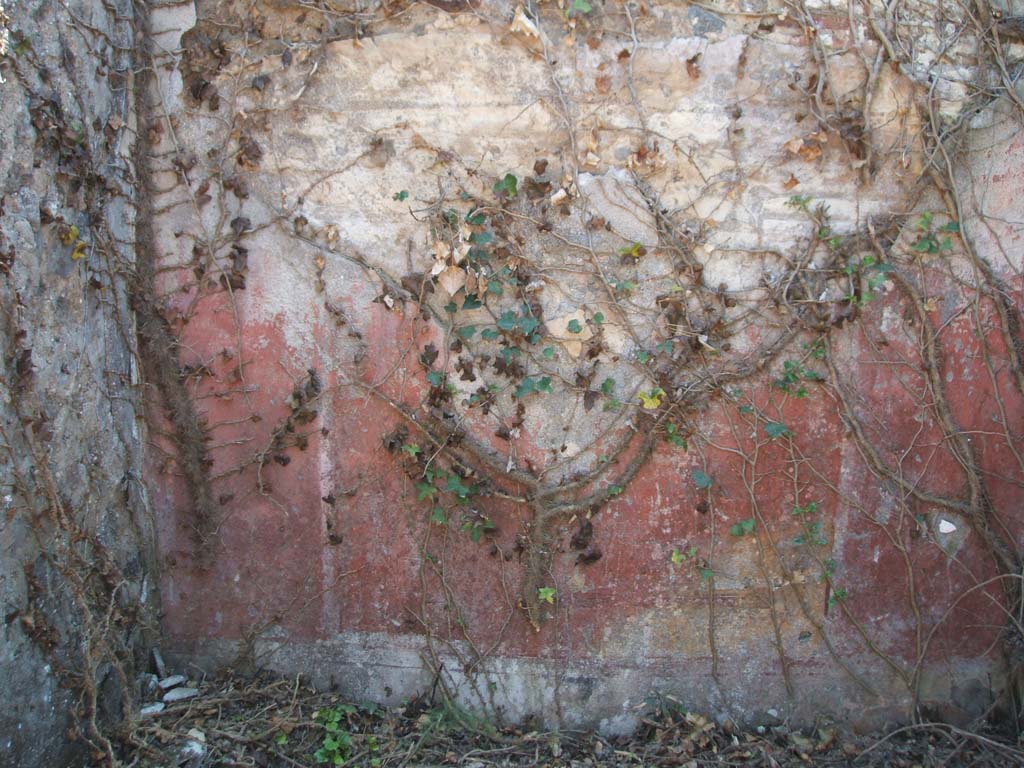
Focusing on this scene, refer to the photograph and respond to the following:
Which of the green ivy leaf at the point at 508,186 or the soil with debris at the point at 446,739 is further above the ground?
the green ivy leaf at the point at 508,186

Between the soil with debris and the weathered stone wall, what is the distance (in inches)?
9.9

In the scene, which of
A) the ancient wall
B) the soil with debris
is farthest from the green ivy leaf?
the soil with debris

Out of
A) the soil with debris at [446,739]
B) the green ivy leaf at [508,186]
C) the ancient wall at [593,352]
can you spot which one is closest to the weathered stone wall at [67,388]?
the ancient wall at [593,352]

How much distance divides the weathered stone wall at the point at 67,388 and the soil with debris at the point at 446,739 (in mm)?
252

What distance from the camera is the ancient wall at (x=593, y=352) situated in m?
2.66

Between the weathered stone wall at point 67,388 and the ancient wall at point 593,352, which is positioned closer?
→ the weathered stone wall at point 67,388

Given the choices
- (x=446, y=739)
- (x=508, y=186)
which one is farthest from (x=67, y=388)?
(x=446, y=739)

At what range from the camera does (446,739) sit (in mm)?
2697

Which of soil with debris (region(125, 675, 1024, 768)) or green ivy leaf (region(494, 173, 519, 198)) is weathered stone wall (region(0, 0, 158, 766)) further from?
green ivy leaf (region(494, 173, 519, 198))

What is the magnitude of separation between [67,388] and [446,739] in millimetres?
1786

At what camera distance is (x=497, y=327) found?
2729 millimetres

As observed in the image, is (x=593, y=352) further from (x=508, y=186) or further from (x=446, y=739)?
(x=446, y=739)

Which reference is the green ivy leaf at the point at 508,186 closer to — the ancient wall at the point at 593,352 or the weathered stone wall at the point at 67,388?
the ancient wall at the point at 593,352

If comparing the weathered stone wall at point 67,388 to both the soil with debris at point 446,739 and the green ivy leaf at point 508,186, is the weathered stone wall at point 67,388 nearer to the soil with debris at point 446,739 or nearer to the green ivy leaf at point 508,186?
the soil with debris at point 446,739
